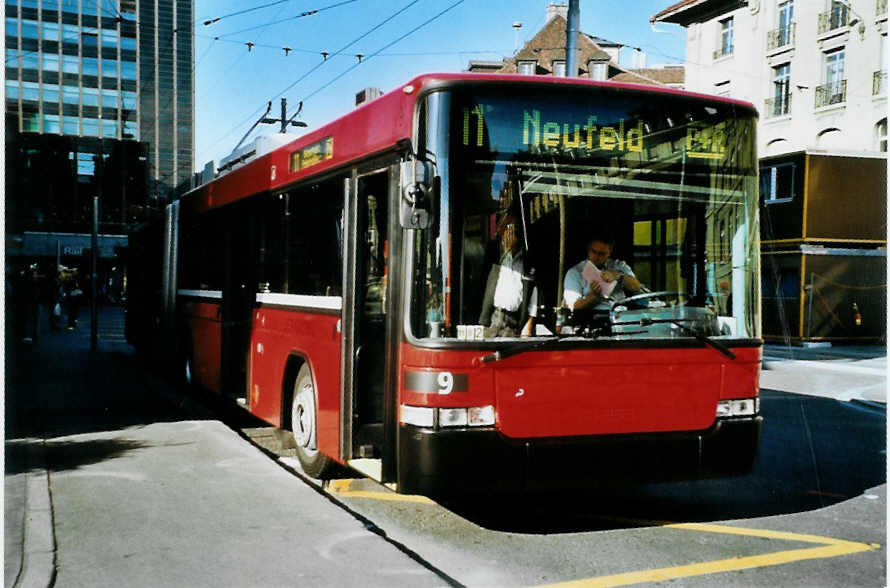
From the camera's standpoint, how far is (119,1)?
19.5m

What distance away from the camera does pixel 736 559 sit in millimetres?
5223

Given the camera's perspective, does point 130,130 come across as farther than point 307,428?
→ Yes

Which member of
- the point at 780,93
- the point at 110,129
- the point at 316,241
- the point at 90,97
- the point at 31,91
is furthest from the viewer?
the point at 110,129

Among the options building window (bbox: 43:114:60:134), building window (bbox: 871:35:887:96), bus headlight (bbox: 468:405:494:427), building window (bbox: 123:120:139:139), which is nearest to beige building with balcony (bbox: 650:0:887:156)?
building window (bbox: 871:35:887:96)

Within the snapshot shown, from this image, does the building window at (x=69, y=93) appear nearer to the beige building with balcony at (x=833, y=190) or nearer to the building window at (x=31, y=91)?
the building window at (x=31, y=91)

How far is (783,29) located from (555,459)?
3037 cm

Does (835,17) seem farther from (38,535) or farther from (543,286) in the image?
(38,535)

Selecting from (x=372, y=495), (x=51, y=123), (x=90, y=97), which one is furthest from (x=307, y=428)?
(x=90, y=97)

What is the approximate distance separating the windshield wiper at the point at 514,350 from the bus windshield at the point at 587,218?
7 centimetres

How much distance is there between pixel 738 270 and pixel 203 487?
3.88 meters

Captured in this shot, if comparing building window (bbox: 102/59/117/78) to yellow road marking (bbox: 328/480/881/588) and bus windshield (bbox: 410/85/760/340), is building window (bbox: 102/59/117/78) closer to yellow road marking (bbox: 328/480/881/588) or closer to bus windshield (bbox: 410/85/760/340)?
bus windshield (bbox: 410/85/760/340)

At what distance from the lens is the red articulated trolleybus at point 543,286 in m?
5.21

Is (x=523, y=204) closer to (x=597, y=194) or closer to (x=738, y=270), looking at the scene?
(x=597, y=194)

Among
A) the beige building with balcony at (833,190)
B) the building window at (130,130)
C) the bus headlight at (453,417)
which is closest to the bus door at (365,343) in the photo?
the bus headlight at (453,417)
